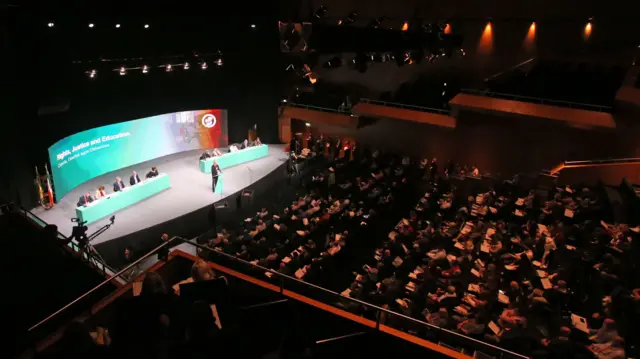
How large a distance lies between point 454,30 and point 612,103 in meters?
5.45

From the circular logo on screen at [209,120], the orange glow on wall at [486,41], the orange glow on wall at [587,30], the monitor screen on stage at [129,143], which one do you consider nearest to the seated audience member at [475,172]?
the orange glow on wall at [486,41]

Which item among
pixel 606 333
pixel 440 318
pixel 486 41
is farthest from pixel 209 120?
pixel 606 333

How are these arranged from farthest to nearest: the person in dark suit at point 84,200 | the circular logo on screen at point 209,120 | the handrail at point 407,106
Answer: the circular logo on screen at point 209,120, the handrail at point 407,106, the person in dark suit at point 84,200

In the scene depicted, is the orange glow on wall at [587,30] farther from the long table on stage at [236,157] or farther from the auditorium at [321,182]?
the long table on stage at [236,157]

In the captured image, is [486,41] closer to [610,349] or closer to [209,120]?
[209,120]

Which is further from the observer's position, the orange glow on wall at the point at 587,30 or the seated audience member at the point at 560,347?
the orange glow on wall at the point at 587,30

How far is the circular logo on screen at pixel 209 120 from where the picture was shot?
52.5 ft

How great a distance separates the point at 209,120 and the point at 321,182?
5.89 m

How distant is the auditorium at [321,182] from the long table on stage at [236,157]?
0.41 feet

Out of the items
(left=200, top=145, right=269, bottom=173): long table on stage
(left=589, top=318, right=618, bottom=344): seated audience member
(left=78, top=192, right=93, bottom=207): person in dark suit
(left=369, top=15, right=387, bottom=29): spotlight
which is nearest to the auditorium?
(left=589, top=318, right=618, bottom=344): seated audience member

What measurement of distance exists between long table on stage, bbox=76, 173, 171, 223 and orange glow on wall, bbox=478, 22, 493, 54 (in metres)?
10.7

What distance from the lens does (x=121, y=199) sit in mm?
11164

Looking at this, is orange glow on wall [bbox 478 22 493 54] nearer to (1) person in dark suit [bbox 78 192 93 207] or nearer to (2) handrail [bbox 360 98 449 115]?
(2) handrail [bbox 360 98 449 115]

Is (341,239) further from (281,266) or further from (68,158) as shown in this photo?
(68,158)
